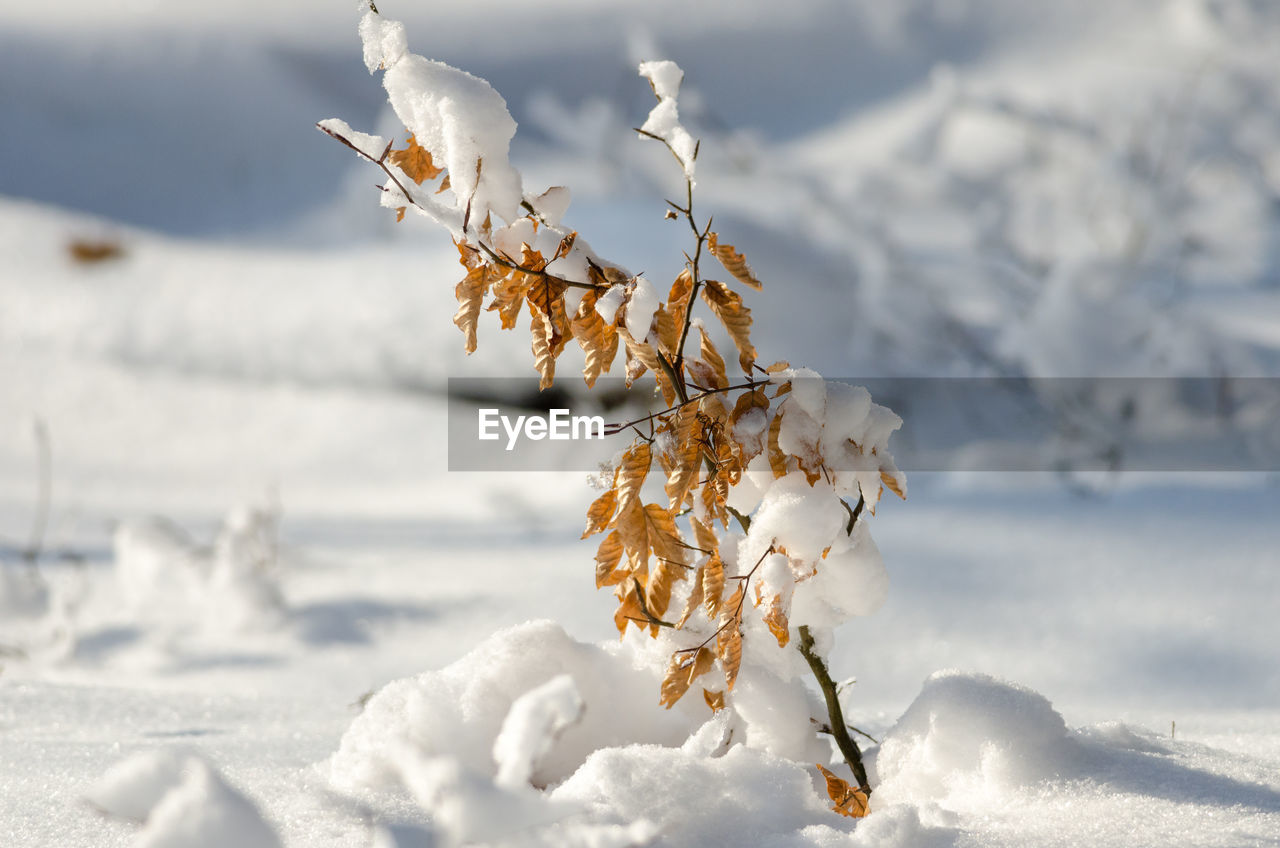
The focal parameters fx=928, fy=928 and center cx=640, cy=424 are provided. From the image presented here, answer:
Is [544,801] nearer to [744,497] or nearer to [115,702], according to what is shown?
[744,497]

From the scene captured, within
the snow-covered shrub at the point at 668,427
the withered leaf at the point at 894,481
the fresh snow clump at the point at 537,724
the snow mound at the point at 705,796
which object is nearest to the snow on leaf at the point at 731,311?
the snow-covered shrub at the point at 668,427

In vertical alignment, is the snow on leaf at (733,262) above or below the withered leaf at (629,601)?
above

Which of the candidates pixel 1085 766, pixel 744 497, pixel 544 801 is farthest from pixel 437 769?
pixel 1085 766

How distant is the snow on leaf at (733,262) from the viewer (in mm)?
612

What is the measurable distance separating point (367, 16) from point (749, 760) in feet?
1.76

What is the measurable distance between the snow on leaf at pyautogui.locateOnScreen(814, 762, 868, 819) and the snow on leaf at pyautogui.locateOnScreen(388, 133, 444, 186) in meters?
0.48

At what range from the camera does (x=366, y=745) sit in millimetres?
678

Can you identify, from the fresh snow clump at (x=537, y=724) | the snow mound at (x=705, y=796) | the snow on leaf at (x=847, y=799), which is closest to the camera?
the fresh snow clump at (x=537, y=724)

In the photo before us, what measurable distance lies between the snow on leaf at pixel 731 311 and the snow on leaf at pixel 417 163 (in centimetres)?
20

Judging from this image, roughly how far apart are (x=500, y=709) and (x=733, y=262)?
0.37 meters

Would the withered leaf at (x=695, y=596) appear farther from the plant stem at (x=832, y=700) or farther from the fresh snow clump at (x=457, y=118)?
the fresh snow clump at (x=457, y=118)

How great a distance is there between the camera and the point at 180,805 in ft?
1.05

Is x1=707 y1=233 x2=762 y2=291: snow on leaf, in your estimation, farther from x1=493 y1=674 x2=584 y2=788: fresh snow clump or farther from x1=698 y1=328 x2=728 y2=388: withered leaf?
x1=493 y1=674 x2=584 y2=788: fresh snow clump

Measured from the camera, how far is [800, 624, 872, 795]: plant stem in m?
0.69
